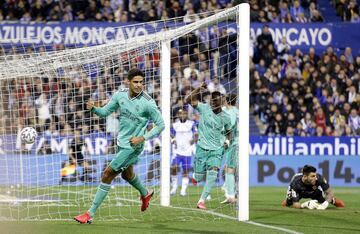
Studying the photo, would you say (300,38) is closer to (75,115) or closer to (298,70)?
(298,70)

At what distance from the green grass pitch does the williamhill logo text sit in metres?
5.85

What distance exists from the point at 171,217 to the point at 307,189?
10.8 ft

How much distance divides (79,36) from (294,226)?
53.4ft

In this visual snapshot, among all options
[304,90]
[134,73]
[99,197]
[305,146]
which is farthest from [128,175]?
[304,90]

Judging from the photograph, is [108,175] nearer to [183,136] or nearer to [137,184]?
[137,184]

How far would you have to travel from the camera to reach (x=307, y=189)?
16656 millimetres

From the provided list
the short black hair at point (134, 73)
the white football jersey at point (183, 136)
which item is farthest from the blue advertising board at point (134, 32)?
the short black hair at point (134, 73)

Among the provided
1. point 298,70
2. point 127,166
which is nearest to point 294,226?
point 127,166

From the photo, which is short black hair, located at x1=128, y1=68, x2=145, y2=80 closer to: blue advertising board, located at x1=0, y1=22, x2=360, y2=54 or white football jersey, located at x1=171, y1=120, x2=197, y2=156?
white football jersey, located at x1=171, y1=120, x2=197, y2=156

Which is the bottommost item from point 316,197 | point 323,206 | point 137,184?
point 323,206

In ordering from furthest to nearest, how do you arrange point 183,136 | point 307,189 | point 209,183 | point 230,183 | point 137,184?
1. point 183,136
2. point 230,183
3. point 307,189
4. point 209,183
5. point 137,184

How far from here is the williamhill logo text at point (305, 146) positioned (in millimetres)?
25734

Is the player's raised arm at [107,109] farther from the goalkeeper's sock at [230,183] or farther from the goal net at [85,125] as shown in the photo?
the goalkeeper's sock at [230,183]

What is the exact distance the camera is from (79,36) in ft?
92.4
